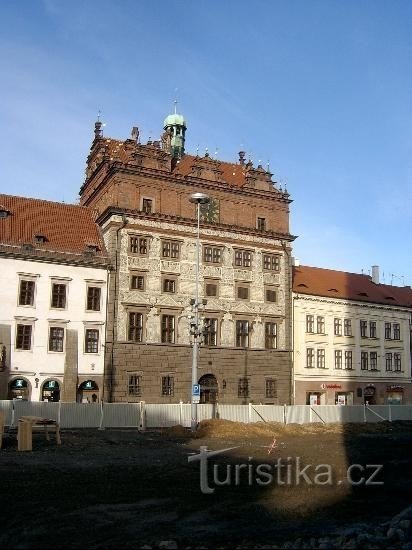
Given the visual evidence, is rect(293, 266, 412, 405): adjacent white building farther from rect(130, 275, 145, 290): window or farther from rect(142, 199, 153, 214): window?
rect(142, 199, 153, 214): window

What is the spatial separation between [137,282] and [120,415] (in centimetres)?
1206

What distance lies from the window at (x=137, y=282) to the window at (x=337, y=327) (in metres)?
18.2

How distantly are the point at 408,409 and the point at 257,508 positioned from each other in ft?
116

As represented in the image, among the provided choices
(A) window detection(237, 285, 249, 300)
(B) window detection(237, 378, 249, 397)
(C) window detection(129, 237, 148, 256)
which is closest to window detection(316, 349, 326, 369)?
(B) window detection(237, 378, 249, 397)

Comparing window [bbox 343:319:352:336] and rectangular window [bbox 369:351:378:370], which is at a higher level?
window [bbox 343:319:352:336]

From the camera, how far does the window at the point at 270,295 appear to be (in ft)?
156

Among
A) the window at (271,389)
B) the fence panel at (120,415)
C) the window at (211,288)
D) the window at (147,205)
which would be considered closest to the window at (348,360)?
the window at (271,389)

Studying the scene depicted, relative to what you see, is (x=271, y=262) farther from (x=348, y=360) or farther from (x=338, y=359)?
(x=348, y=360)

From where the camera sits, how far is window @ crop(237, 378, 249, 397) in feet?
148

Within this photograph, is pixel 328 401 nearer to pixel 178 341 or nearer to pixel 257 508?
pixel 178 341

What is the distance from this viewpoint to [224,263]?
4619 cm

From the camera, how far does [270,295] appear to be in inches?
1875

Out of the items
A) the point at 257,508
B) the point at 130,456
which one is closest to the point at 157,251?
the point at 130,456

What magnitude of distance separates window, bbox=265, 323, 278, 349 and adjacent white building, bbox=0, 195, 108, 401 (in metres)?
13.1
